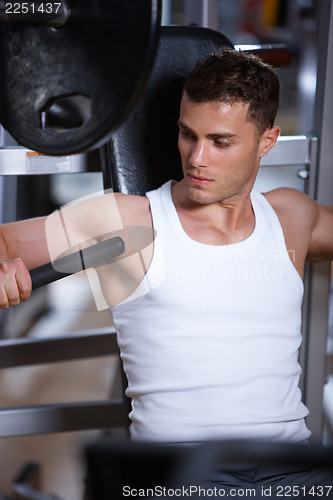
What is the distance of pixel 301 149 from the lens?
1.45 metres

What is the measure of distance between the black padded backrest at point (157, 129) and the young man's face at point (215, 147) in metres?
0.18

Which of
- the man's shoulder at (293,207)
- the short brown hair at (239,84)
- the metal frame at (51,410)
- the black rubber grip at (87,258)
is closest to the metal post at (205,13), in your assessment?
the short brown hair at (239,84)

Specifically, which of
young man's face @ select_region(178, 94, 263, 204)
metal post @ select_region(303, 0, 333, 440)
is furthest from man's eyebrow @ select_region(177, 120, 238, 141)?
metal post @ select_region(303, 0, 333, 440)

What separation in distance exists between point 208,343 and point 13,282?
1.64 ft

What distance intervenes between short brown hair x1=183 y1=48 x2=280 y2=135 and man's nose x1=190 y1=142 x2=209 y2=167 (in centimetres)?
9

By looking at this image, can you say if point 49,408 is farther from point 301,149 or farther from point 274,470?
point 301,149

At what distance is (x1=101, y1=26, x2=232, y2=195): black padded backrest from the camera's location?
1.30 metres

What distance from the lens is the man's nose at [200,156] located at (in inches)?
43.5

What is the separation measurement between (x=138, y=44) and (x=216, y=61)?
629mm

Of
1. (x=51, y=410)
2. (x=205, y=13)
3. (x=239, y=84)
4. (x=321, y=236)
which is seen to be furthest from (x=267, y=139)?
(x=51, y=410)

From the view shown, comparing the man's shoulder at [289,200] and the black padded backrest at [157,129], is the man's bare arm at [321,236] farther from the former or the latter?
the black padded backrest at [157,129]

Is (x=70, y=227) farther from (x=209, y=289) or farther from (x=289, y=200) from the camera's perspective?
(x=289, y=200)

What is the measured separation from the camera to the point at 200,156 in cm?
111

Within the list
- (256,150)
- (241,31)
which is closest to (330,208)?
(256,150)
